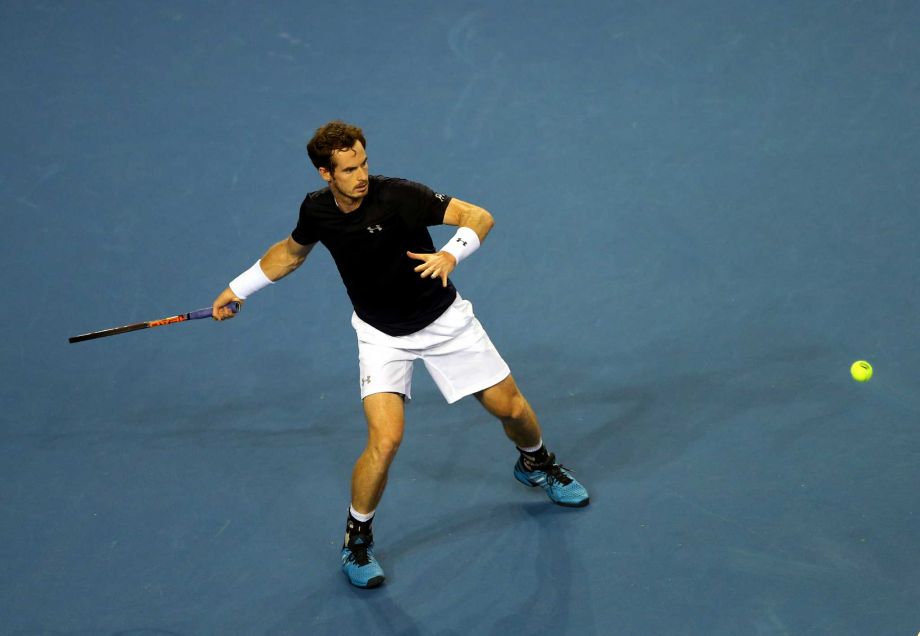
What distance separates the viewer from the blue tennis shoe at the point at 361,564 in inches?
194

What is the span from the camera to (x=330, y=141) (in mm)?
4559

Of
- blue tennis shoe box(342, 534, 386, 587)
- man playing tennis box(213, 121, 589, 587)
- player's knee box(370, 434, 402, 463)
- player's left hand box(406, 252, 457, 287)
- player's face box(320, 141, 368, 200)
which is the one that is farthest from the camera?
blue tennis shoe box(342, 534, 386, 587)

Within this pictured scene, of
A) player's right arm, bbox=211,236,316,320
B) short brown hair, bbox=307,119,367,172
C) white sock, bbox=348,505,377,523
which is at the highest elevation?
short brown hair, bbox=307,119,367,172

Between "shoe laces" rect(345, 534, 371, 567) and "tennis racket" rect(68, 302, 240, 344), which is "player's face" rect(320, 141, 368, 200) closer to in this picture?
"tennis racket" rect(68, 302, 240, 344)

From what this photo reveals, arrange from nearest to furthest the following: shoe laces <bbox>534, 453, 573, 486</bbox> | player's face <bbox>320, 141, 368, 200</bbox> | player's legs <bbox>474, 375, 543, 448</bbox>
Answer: player's face <bbox>320, 141, 368, 200</bbox>, player's legs <bbox>474, 375, 543, 448</bbox>, shoe laces <bbox>534, 453, 573, 486</bbox>

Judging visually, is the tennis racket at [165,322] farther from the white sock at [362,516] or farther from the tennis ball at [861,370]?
the tennis ball at [861,370]

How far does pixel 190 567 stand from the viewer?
5.13 m

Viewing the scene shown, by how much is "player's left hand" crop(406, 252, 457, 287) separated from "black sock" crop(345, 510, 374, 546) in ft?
3.73

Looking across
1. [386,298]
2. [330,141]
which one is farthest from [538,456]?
[330,141]

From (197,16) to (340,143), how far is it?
4410mm

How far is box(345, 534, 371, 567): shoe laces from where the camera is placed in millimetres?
4977

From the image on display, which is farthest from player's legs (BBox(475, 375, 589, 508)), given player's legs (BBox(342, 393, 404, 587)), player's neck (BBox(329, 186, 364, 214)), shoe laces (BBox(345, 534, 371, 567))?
player's neck (BBox(329, 186, 364, 214))

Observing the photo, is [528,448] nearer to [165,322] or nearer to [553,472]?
[553,472]

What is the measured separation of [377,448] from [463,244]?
36.1 inches
